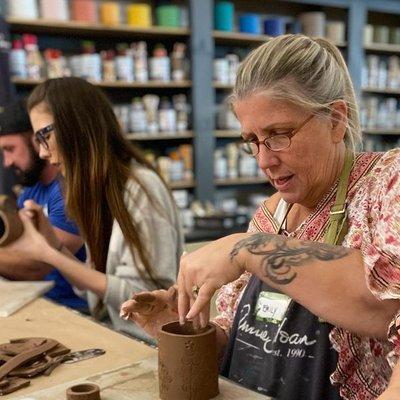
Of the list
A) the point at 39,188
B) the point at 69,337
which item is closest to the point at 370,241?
the point at 69,337

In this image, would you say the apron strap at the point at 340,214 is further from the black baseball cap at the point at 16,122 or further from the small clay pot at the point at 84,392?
the black baseball cap at the point at 16,122

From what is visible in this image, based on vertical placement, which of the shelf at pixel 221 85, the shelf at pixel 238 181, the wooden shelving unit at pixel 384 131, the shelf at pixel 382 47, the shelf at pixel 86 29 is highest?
the shelf at pixel 86 29

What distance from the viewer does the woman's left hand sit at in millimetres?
971

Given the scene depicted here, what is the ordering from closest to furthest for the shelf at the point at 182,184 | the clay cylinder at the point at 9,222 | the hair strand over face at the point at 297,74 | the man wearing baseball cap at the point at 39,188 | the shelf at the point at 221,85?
the hair strand over face at the point at 297,74 → the clay cylinder at the point at 9,222 → the man wearing baseball cap at the point at 39,188 → the shelf at the point at 182,184 → the shelf at the point at 221,85

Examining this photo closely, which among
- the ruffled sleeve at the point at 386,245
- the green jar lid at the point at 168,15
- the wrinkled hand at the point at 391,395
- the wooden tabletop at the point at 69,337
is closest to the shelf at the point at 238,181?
the green jar lid at the point at 168,15

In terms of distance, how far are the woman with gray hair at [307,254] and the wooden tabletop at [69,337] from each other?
0.09 metres

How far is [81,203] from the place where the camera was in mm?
1904

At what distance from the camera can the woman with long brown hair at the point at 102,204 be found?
1818 mm

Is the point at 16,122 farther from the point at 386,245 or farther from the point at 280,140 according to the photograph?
the point at 386,245

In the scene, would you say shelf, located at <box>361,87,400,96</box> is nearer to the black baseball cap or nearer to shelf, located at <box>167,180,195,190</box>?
shelf, located at <box>167,180,195,190</box>

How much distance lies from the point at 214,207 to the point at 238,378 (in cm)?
316

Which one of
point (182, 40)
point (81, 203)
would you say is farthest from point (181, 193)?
point (81, 203)

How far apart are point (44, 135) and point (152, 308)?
2.93 ft

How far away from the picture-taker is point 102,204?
6.28 ft
